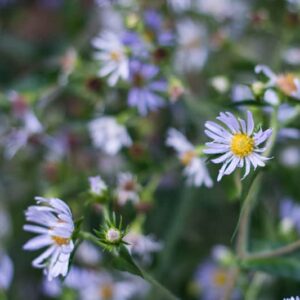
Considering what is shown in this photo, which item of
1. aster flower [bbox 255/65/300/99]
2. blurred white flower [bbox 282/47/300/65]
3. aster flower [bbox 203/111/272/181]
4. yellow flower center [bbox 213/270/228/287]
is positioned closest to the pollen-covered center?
aster flower [bbox 203/111/272/181]

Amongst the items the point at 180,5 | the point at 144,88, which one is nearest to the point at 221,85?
the point at 144,88

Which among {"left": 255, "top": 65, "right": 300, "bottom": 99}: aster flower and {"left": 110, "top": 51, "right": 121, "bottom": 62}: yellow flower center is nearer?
{"left": 255, "top": 65, "right": 300, "bottom": 99}: aster flower

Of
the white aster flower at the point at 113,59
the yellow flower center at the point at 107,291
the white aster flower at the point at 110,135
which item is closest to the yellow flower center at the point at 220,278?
the yellow flower center at the point at 107,291

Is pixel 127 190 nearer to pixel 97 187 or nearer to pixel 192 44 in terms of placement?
pixel 97 187

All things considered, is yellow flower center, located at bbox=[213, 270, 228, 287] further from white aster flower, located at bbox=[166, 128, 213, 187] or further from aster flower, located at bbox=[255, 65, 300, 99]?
aster flower, located at bbox=[255, 65, 300, 99]

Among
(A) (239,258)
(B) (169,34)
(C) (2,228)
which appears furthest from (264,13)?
(C) (2,228)
